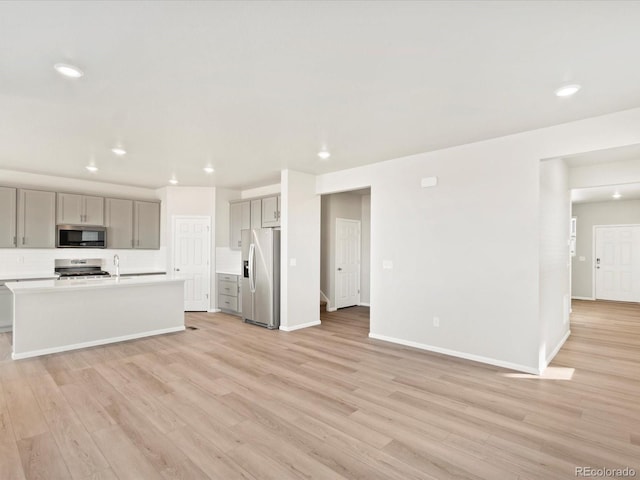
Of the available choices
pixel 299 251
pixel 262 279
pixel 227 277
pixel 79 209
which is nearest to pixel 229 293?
pixel 227 277

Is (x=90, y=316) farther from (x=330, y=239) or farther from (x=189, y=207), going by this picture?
(x=330, y=239)

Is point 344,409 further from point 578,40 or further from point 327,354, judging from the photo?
point 578,40

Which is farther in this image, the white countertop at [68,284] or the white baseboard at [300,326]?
the white baseboard at [300,326]

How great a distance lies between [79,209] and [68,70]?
192 inches

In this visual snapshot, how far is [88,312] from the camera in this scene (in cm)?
480

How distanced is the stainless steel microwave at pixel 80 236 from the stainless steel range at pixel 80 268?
43cm

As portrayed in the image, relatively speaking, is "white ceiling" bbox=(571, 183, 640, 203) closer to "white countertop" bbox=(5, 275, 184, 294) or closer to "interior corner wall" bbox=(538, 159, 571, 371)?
"interior corner wall" bbox=(538, 159, 571, 371)

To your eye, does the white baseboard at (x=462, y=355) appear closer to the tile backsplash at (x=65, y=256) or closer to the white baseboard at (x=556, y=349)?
the white baseboard at (x=556, y=349)

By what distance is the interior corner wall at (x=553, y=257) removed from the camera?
389 cm

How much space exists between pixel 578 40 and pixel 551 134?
1.74 meters

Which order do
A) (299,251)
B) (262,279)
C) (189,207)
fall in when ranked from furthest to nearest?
1. (189,207)
2. (262,279)
3. (299,251)

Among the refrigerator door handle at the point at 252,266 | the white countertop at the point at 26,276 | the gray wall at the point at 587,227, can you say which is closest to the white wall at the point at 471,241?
A: the refrigerator door handle at the point at 252,266

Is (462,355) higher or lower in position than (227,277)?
lower

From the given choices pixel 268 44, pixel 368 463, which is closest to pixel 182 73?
pixel 268 44
